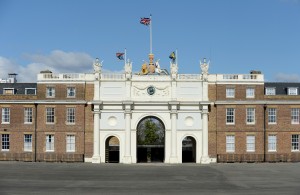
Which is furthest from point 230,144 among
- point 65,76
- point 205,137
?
point 65,76

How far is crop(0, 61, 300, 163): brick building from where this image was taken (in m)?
60.2

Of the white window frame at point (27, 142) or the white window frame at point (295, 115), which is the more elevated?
the white window frame at point (295, 115)

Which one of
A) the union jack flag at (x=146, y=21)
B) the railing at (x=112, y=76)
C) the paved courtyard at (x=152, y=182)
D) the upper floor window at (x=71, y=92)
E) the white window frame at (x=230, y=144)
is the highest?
the union jack flag at (x=146, y=21)

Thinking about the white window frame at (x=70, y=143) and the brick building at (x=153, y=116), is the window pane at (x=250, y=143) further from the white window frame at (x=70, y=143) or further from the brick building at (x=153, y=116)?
the white window frame at (x=70, y=143)

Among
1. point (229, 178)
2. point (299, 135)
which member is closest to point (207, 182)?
point (229, 178)

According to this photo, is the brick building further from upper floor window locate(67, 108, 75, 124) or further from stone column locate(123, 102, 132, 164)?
stone column locate(123, 102, 132, 164)

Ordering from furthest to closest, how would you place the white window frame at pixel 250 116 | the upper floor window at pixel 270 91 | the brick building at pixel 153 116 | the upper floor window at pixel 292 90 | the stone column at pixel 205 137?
1. the upper floor window at pixel 292 90
2. the upper floor window at pixel 270 91
3. the white window frame at pixel 250 116
4. the brick building at pixel 153 116
5. the stone column at pixel 205 137

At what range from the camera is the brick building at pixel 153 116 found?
60.2m

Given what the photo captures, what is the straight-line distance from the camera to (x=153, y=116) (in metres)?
60.8

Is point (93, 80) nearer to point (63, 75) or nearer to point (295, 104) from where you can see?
point (63, 75)

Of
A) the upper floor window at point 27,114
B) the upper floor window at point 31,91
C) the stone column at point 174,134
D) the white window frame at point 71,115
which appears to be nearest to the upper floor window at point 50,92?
the white window frame at point 71,115

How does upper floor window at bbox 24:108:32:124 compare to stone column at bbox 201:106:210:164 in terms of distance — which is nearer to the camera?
stone column at bbox 201:106:210:164

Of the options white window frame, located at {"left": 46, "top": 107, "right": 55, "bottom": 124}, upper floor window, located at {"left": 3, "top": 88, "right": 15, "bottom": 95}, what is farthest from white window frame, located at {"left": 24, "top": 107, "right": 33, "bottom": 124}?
upper floor window, located at {"left": 3, "top": 88, "right": 15, "bottom": 95}

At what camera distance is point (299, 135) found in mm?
61094
